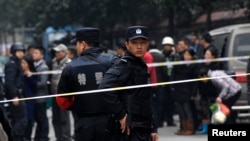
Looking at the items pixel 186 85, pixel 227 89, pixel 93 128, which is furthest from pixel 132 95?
pixel 186 85

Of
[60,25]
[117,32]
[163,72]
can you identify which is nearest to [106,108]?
[163,72]

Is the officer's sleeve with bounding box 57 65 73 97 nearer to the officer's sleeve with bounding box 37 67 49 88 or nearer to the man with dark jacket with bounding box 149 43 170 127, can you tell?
the officer's sleeve with bounding box 37 67 49 88

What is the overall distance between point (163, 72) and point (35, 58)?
8.60ft

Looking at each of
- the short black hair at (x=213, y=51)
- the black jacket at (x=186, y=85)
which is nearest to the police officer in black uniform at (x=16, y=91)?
the black jacket at (x=186, y=85)

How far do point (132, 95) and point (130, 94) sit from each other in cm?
3

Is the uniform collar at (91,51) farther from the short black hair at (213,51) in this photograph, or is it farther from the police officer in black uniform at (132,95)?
the short black hair at (213,51)

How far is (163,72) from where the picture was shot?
1272 centimetres

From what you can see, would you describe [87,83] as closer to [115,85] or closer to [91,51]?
[91,51]

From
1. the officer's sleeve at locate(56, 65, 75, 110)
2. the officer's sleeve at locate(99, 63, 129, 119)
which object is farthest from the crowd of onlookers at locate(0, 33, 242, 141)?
the officer's sleeve at locate(99, 63, 129, 119)

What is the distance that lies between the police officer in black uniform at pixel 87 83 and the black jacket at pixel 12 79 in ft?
12.8

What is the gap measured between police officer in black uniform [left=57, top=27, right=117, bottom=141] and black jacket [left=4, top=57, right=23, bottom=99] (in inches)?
153

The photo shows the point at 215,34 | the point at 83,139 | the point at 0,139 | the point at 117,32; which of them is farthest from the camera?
the point at 117,32

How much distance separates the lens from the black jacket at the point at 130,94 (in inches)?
230

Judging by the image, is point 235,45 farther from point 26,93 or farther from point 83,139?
point 83,139
